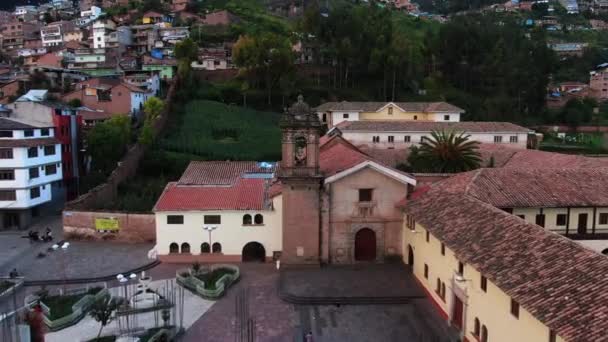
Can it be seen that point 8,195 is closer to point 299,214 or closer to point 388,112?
point 299,214

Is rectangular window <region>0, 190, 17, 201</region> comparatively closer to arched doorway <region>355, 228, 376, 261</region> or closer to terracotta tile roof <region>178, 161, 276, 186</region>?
terracotta tile roof <region>178, 161, 276, 186</region>

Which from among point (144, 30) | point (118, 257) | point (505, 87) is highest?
point (144, 30)

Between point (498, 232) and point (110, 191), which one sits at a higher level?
point (498, 232)

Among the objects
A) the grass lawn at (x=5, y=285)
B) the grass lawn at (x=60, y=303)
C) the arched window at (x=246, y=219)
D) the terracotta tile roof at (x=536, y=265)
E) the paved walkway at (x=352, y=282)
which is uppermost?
the terracotta tile roof at (x=536, y=265)

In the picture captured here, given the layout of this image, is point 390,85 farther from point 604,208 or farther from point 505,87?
point 604,208

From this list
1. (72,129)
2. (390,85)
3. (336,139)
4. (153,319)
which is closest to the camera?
(153,319)

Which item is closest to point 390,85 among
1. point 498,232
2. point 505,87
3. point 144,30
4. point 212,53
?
point 505,87

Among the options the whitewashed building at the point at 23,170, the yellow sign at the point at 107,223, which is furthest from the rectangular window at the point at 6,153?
the yellow sign at the point at 107,223

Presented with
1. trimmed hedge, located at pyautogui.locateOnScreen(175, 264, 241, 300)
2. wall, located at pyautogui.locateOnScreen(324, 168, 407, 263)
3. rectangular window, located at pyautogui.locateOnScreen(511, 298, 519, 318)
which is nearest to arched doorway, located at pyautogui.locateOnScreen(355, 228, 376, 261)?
wall, located at pyautogui.locateOnScreen(324, 168, 407, 263)

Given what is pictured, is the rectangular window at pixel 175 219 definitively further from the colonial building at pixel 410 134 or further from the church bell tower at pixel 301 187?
the colonial building at pixel 410 134
